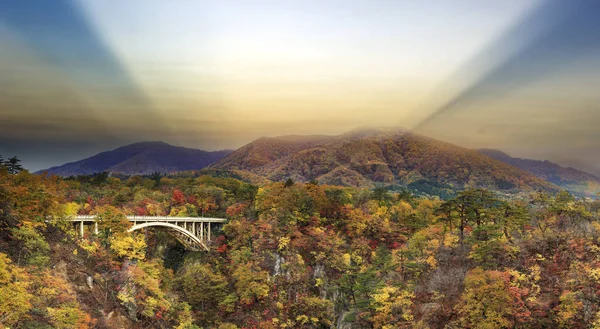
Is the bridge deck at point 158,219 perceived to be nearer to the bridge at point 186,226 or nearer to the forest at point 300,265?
the bridge at point 186,226

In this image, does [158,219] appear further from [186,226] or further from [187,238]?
[187,238]

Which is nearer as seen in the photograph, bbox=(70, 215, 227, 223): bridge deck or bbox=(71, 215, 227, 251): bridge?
bbox=(70, 215, 227, 223): bridge deck

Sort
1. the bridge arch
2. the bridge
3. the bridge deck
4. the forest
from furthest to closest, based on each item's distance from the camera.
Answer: the bridge arch < the bridge < the bridge deck < the forest

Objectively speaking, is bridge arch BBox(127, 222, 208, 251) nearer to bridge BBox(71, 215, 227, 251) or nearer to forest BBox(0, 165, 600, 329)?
bridge BBox(71, 215, 227, 251)

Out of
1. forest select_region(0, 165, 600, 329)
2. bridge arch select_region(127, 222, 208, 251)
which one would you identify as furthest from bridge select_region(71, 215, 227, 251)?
forest select_region(0, 165, 600, 329)

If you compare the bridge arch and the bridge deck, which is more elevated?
the bridge deck

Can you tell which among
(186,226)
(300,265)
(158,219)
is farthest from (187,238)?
(300,265)

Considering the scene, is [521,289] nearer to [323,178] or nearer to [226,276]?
[226,276]
